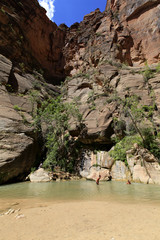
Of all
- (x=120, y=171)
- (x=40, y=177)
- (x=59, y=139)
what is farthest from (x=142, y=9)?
(x=40, y=177)

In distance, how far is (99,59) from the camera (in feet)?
87.1

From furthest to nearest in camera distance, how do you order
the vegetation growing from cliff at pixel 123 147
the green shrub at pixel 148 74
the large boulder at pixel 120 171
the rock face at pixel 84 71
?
the green shrub at pixel 148 74, the vegetation growing from cliff at pixel 123 147, the rock face at pixel 84 71, the large boulder at pixel 120 171

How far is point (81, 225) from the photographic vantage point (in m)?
3.03

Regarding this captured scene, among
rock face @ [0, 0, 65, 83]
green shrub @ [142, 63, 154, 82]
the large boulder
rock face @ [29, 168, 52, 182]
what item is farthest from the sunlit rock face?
rock face @ [29, 168, 52, 182]

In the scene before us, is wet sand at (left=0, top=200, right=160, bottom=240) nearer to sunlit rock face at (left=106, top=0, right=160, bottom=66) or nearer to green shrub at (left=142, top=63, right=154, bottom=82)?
green shrub at (left=142, top=63, right=154, bottom=82)

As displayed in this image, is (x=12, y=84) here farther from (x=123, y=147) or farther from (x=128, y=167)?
(x=128, y=167)

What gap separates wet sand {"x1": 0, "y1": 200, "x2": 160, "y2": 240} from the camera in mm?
2490

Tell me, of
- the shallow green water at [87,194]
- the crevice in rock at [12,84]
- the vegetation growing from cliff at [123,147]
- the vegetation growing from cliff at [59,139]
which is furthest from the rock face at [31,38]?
the shallow green water at [87,194]

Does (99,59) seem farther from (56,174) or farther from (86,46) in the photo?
(56,174)

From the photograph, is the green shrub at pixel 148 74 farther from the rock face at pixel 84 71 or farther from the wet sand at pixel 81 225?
the wet sand at pixel 81 225

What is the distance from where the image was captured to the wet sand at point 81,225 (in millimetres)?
2490

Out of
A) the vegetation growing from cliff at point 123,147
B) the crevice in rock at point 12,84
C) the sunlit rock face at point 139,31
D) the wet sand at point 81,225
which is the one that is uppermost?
the sunlit rock face at point 139,31

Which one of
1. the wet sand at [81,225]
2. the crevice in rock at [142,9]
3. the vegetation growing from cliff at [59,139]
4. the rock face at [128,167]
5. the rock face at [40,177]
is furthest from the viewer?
the crevice in rock at [142,9]

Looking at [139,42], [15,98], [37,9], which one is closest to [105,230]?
[15,98]
